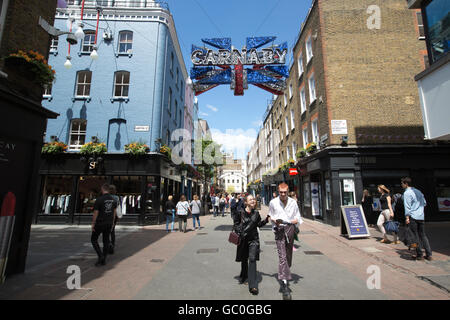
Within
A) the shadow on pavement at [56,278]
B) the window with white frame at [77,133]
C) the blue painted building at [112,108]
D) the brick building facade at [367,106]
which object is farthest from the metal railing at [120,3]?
the shadow on pavement at [56,278]

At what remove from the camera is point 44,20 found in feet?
19.8

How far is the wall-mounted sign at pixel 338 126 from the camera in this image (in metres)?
13.0

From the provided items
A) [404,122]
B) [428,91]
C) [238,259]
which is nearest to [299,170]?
[404,122]

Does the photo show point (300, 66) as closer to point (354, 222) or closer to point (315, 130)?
point (315, 130)

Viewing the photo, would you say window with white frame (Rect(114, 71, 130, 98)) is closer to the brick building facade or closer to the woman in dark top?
the brick building facade

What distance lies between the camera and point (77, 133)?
48.9 feet

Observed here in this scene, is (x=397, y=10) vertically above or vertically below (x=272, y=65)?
above

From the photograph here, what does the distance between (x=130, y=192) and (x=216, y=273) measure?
10950 millimetres

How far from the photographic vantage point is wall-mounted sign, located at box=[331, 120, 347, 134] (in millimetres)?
12961

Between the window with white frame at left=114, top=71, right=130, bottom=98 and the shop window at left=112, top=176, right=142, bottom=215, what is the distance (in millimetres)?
5770

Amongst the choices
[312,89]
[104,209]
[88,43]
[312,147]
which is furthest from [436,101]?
[88,43]
